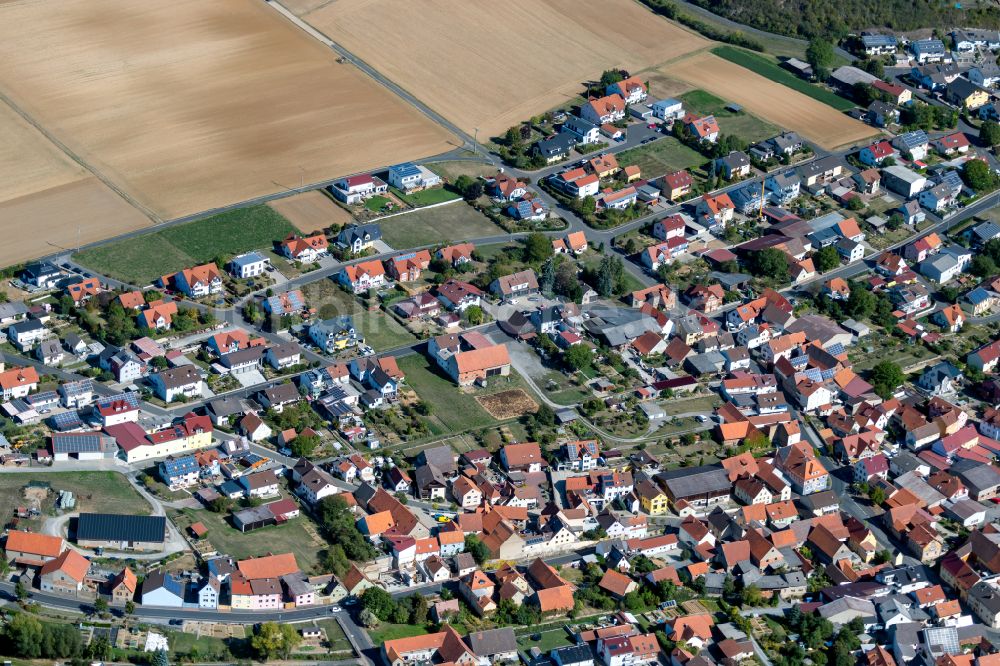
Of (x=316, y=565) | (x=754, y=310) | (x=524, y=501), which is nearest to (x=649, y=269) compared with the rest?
(x=754, y=310)

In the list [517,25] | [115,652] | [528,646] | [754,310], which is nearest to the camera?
[115,652]

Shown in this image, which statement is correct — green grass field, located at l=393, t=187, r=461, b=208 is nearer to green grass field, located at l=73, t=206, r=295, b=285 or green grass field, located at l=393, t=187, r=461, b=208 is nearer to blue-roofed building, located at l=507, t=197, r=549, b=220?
blue-roofed building, located at l=507, t=197, r=549, b=220

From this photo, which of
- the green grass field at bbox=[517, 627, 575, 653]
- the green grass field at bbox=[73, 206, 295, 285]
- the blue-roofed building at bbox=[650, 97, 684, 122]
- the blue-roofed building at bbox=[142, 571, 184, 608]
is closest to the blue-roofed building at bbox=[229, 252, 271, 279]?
the green grass field at bbox=[73, 206, 295, 285]

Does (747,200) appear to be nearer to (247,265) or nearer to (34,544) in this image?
(247,265)

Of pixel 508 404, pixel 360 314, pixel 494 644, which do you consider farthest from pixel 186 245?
pixel 494 644

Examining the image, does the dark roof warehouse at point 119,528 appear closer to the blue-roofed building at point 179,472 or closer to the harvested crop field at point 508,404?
the blue-roofed building at point 179,472

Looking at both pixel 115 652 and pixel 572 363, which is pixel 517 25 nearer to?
pixel 572 363

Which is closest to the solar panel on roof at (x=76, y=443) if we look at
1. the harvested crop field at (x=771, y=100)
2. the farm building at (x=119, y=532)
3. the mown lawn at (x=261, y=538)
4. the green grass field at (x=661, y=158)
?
the farm building at (x=119, y=532)
